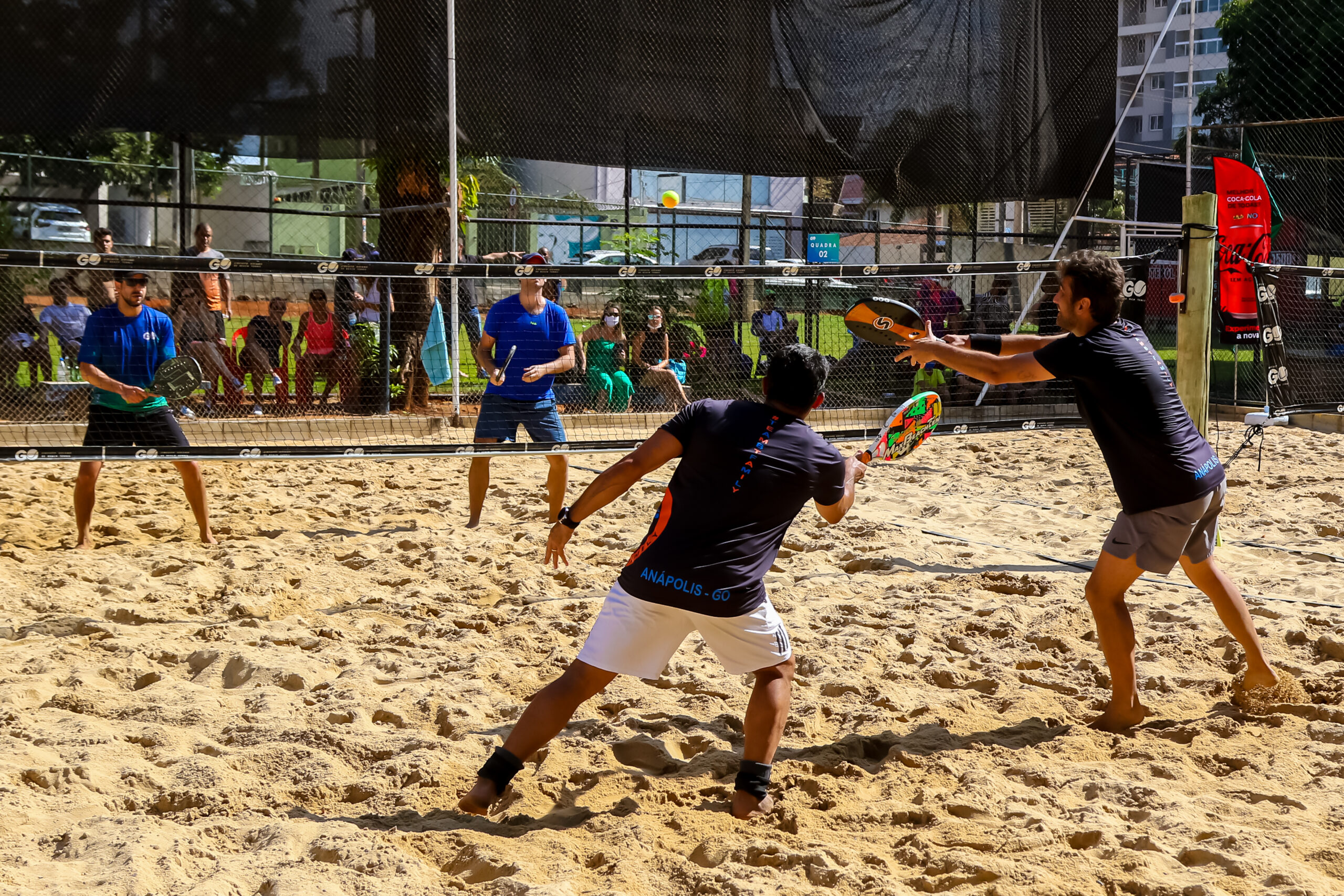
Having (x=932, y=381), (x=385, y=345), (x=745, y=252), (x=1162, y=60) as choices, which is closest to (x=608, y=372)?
(x=385, y=345)

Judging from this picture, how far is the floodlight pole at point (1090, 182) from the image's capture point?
10.3 m

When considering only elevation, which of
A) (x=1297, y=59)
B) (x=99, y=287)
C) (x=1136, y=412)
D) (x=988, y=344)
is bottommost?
(x=1136, y=412)

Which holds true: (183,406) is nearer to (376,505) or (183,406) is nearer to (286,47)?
(376,505)

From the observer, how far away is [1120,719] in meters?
4.22

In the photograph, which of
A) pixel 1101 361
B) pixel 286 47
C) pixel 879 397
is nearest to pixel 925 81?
pixel 879 397

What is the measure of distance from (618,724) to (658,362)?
6170 mm

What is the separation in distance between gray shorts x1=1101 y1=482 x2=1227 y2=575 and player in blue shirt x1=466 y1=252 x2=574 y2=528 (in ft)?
12.5

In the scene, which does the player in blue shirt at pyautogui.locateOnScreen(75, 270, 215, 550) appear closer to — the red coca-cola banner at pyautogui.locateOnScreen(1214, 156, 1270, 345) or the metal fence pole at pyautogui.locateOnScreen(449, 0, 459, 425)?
the metal fence pole at pyautogui.locateOnScreen(449, 0, 459, 425)

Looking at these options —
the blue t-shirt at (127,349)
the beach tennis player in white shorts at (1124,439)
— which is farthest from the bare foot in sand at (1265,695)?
the blue t-shirt at (127,349)

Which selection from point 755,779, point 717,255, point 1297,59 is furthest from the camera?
point 717,255

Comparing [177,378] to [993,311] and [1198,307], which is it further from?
[993,311]

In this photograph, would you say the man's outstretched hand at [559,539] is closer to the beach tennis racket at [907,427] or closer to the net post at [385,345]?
the beach tennis racket at [907,427]

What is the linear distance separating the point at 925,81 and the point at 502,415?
643 centimetres

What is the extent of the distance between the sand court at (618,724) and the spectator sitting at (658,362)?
2772 millimetres
